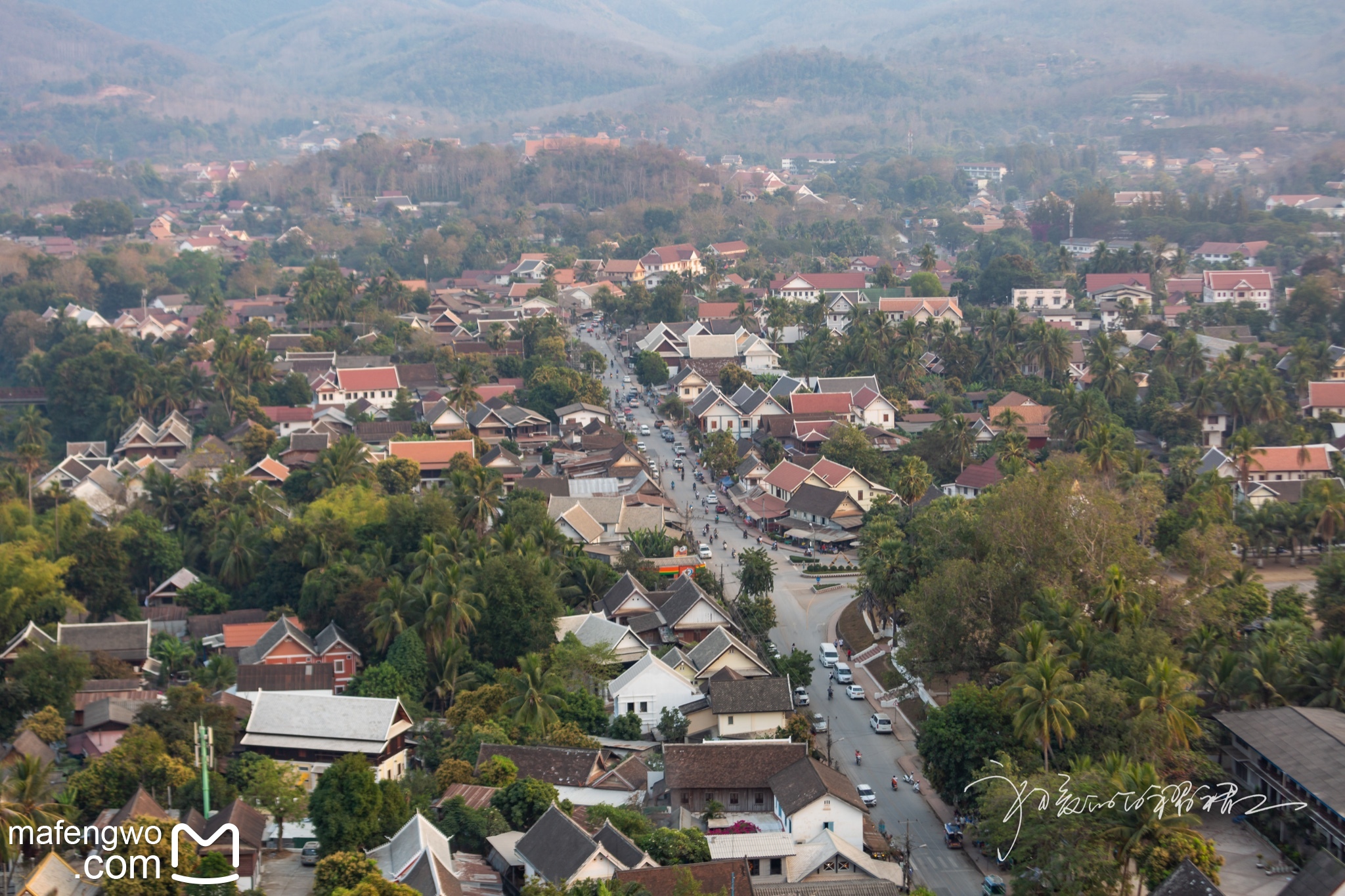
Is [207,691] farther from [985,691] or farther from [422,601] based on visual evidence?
[985,691]

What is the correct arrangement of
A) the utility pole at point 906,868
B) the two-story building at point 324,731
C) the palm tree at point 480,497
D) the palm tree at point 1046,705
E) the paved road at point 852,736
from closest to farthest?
the utility pole at point 906,868, the paved road at point 852,736, the palm tree at point 1046,705, the two-story building at point 324,731, the palm tree at point 480,497

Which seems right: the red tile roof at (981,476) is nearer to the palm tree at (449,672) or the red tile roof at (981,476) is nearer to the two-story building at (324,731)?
the palm tree at (449,672)

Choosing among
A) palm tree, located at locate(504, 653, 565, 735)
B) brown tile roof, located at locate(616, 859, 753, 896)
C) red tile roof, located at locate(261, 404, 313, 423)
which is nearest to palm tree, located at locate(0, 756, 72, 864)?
palm tree, located at locate(504, 653, 565, 735)

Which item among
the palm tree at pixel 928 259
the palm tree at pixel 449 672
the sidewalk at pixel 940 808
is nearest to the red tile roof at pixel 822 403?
the palm tree at pixel 449 672

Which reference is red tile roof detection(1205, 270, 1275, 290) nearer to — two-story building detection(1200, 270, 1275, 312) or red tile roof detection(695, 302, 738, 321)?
two-story building detection(1200, 270, 1275, 312)

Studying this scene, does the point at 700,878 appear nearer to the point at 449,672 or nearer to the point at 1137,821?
the point at 1137,821

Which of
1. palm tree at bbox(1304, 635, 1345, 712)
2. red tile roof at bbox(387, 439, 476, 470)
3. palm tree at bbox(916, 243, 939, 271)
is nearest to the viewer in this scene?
palm tree at bbox(1304, 635, 1345, 712)

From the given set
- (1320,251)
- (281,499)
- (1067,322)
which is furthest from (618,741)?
(1320,251)

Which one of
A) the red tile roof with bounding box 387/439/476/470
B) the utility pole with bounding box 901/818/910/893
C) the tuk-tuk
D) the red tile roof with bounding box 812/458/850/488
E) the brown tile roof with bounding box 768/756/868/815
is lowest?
the red tile roof with bounding box 387/439/476/470
